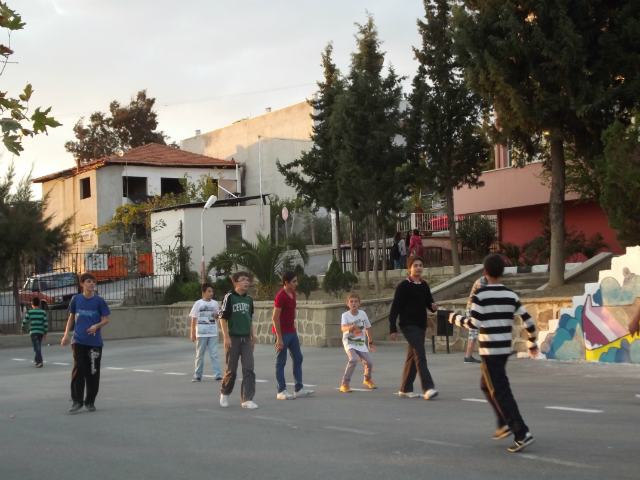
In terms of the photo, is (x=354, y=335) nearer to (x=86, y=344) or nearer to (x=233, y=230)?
(x=86, y=344)

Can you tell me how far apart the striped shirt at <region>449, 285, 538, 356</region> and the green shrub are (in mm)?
16026

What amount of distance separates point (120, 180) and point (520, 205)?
29.0m

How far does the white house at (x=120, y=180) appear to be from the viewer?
48000 millimetres

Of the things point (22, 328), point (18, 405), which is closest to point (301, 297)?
point (22, 328)

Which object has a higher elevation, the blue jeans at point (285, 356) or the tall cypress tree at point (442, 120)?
the tall cypress tree at point (442, 120)

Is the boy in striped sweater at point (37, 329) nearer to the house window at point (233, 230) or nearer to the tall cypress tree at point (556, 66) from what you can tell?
the tall cypress tree at point (556, 66)

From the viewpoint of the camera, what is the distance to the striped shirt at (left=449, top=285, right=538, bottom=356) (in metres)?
6.76

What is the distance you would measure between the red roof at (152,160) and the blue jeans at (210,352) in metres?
35.6

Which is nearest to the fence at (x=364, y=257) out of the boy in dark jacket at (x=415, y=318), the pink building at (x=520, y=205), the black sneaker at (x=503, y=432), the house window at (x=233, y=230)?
the pink building at (x=520, y=205)

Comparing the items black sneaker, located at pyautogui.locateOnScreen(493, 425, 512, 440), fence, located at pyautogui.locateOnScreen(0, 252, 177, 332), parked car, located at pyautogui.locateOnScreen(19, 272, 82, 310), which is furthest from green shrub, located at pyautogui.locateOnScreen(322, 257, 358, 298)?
black sneaker, located at pyautogui.locateOnScreen(493, 425, 512, 440)

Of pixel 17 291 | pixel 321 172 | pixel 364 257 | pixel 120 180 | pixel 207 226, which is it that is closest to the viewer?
pixel 17 291

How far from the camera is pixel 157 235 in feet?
108

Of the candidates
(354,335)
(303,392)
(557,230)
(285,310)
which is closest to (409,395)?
(354,335)

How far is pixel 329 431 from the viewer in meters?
7.97
